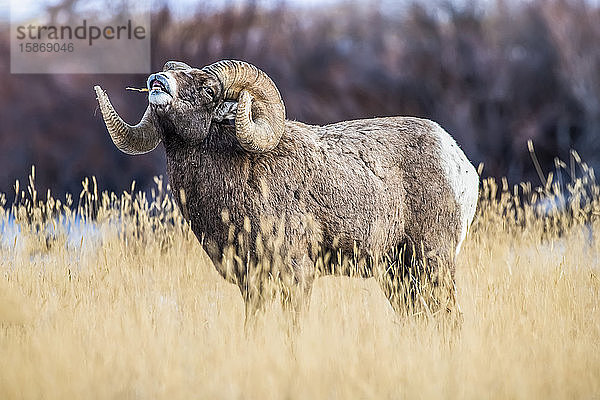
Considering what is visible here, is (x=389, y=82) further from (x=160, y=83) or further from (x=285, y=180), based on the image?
(x=160, y=83)

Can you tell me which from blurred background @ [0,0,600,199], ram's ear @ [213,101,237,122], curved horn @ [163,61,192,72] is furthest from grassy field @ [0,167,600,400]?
blurred background @ [0,0,600,199]

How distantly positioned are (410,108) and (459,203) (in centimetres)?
825

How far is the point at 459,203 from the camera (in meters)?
5.67

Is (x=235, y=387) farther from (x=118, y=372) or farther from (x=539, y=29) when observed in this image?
(x=539, y=29)

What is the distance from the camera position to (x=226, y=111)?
5023 millimetres

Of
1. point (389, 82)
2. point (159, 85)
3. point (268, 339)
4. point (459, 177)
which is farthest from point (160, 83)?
point (389, 82)

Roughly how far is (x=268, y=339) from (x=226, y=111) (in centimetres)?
149

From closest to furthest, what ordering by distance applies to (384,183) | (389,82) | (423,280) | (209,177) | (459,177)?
(209,177)
(384,183)
(423,280)
(459,177)
(389,82)

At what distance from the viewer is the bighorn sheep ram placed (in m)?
4.93

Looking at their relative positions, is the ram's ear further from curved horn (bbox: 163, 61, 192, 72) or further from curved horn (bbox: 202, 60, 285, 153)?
curved horn (bbox: 163, 61, 192, 72)

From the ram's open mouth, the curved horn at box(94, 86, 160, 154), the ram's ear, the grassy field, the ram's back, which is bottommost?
the grassy field

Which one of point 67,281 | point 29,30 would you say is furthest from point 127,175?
point 67,281

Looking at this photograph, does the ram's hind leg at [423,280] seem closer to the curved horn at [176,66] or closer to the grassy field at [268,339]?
the grassy field at [268,339]

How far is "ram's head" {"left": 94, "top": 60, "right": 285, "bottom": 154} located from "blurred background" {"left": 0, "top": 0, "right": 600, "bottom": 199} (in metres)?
8.00
